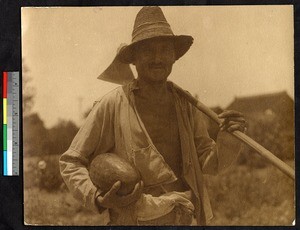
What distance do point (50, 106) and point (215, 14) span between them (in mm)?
648

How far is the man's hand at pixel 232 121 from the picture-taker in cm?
166

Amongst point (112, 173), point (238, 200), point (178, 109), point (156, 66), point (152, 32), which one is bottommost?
point (238, 200)

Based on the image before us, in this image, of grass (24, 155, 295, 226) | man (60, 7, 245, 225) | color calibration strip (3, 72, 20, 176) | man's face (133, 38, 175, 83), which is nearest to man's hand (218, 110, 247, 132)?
man (60, 7, 245, 225)

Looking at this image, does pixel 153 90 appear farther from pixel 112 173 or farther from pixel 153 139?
pixel 112 173

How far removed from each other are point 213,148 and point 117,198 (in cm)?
37

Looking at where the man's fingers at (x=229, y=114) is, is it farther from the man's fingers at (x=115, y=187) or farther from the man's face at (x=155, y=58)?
the man's fingers at (x=115, y=187)

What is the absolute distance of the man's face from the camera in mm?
1652

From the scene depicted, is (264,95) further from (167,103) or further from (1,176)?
(1,176)

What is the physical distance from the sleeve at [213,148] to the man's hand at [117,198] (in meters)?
0.23

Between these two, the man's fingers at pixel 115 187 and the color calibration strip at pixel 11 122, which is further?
the color calibration strip at pixel 11 122

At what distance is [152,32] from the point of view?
1.64 m

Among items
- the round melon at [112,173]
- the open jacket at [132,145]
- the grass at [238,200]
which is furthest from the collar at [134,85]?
the grass at [238,200]

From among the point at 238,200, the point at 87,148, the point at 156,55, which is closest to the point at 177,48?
the point at 156,55

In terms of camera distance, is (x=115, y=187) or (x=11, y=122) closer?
(x=115, y=187)
